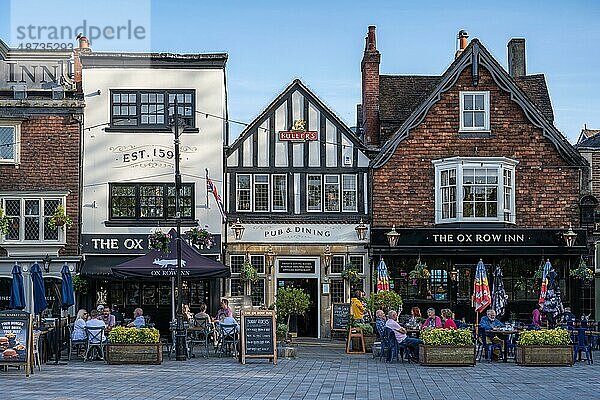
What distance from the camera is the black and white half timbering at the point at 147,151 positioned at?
31203 mm

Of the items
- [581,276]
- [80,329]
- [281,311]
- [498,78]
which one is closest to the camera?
[80,329]

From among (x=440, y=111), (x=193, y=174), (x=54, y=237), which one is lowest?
(x=54, y=237)

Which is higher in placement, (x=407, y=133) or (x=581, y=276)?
(x=407, y=133)

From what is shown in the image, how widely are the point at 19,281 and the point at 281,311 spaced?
22.7ft

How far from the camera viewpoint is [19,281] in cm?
2383

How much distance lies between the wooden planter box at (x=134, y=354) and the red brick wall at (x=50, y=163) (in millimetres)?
9451

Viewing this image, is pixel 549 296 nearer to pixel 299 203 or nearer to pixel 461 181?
pixel 461 181

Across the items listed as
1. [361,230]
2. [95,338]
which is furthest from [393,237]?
[95,338]

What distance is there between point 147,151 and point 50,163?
117 inches

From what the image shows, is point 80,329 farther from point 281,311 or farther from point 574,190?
point 574,190

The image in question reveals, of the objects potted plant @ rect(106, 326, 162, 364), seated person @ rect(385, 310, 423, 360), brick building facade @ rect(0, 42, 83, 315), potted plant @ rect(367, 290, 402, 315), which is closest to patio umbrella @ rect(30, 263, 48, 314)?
potted plant @ rect(106, 326, 162, 364)

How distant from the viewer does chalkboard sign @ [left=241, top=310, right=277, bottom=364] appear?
22.5 metres

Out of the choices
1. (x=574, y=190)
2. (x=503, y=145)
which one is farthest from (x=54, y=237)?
(x=574, y=190)

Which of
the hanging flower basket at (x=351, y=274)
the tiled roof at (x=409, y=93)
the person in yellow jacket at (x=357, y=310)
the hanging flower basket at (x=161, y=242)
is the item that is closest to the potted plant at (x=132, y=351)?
the hanging flower basket at (x=161, y=242)
